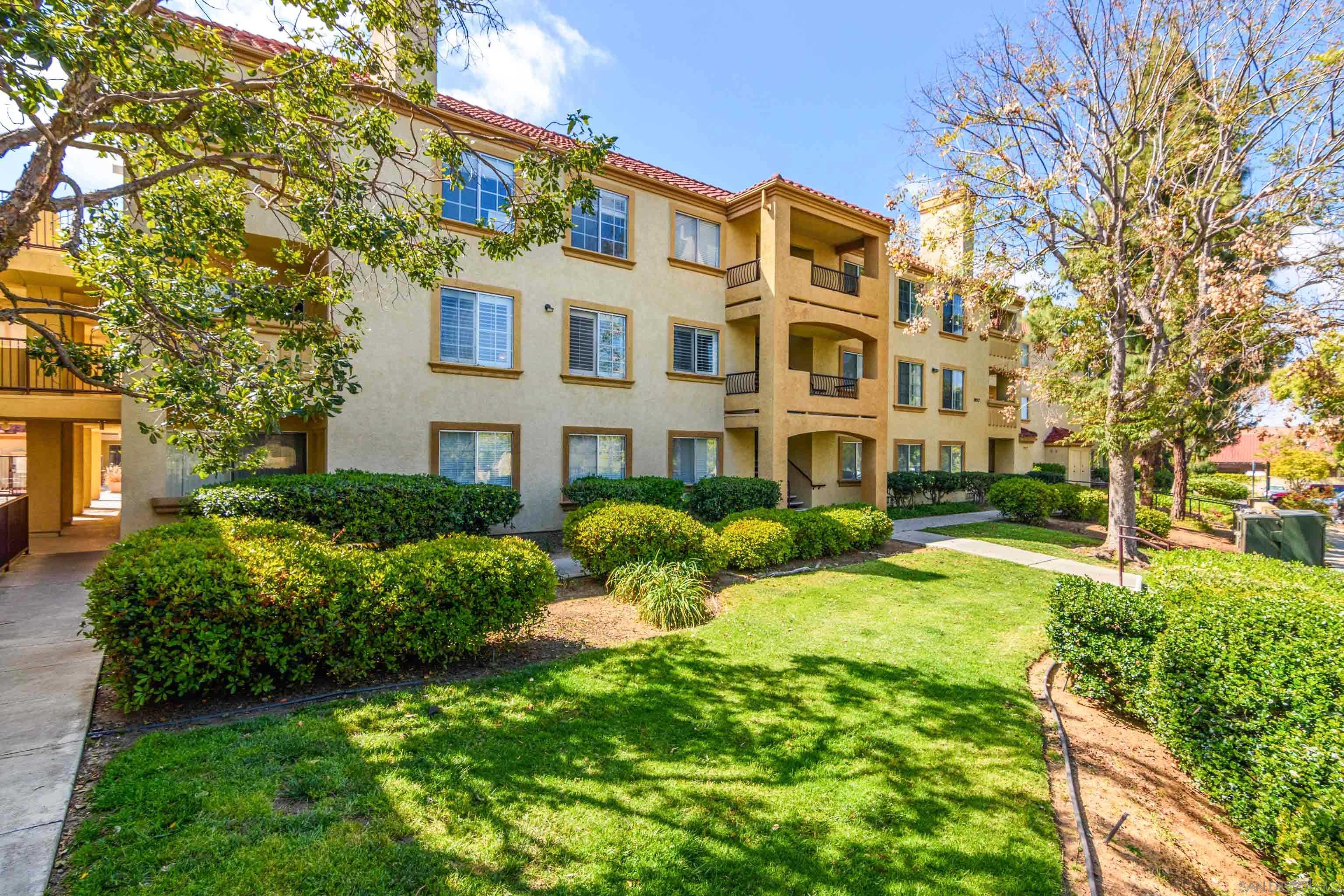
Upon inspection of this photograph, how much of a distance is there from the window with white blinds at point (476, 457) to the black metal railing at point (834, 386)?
32.5 feet

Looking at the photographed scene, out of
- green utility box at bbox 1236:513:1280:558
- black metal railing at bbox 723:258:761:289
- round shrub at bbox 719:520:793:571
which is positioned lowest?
round shrub at bbox 719:520:793:571

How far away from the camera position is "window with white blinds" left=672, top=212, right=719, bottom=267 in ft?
53.2

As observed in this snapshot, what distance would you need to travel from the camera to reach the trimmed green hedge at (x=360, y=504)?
9336mm

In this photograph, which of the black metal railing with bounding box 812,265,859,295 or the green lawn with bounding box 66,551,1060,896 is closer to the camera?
the green lawn with bounding box 66,551,1060,896

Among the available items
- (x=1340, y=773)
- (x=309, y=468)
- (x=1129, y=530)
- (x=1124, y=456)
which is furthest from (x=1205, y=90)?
(x=309, y=468)

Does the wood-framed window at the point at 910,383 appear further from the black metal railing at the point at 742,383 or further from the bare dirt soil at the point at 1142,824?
the bare dirt soil at the point at 1142,824

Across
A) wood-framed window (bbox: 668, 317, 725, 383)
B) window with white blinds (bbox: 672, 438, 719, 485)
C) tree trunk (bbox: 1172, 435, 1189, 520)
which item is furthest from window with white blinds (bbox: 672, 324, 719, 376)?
tree trunk (bbox: 1172, 435, 1189, 520)

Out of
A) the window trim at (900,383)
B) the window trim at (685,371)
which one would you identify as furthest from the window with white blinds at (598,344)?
the window trim at (900,383)

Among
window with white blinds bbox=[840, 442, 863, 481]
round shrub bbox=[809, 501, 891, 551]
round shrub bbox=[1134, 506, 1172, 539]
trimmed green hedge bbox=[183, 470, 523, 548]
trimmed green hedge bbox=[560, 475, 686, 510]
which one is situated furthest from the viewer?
window with white blinds bbox=[840, 442, 863, 481]

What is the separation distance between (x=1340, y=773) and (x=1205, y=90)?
1483 cm

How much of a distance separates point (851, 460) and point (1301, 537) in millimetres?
11680

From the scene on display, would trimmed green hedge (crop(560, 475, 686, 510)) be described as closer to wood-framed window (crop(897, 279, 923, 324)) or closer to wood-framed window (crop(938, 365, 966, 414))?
wood-framed window (crop(897, 279, 923, 324))

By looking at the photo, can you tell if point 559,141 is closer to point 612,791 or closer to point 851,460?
point 851,460

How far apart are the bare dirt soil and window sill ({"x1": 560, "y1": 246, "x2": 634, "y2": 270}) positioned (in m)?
13.0
